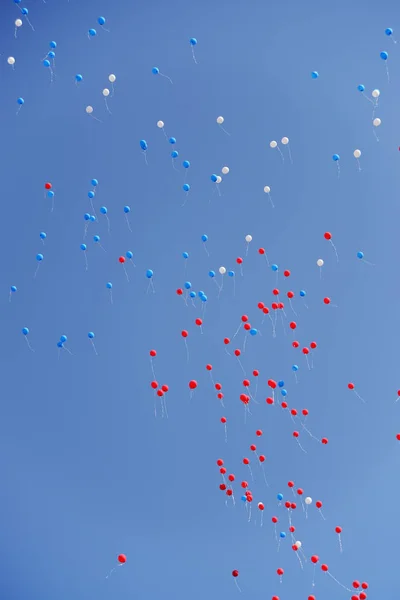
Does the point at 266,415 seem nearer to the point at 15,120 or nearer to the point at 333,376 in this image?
the point at 333,376

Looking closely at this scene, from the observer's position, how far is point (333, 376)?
4.07 m

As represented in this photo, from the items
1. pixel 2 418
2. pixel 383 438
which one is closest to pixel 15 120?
pixel 2 418

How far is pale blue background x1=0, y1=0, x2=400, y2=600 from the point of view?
4.01 meters

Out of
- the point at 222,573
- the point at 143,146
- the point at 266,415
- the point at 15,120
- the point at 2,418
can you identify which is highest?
the point at 15,120

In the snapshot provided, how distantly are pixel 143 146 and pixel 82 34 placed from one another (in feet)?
2.89

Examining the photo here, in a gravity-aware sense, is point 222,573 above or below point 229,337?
below

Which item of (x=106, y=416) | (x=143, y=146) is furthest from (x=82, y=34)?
(x=106, y=416)

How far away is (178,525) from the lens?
13.3 feet

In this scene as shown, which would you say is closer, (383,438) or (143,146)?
(143,146)

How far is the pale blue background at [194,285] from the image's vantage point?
4.01 m

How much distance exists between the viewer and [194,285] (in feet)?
13.5

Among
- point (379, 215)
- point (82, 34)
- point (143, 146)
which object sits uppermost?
point (82, 34)

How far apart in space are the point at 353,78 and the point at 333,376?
164 centimetres

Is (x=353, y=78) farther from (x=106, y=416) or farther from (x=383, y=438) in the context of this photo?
(x=106, y=416)
